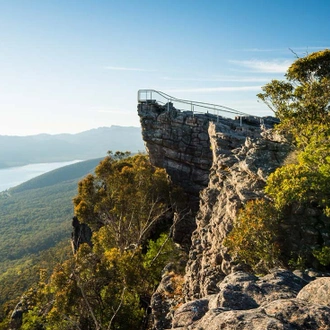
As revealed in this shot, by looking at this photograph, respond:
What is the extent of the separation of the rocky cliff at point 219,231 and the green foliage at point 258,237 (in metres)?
1.12

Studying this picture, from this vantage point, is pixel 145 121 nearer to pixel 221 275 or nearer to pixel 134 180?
pixel 134 180

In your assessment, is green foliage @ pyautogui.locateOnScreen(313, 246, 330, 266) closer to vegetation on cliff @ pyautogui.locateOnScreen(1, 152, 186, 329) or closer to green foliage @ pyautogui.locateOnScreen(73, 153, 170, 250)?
vegetation on cliff @ pyautogui.locateOnScreen(1, 152, 186, 329)

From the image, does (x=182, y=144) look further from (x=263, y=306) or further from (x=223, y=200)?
(x=263, y=306)

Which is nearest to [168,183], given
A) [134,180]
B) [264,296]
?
[134,180]

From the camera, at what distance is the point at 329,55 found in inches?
817

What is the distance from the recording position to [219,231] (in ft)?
54.9

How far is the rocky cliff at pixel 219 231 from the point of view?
6703 millimetres

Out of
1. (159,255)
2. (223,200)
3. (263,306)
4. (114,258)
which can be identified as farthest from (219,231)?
(159,255)

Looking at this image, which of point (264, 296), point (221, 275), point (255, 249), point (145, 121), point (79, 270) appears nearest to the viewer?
point (264, 296)

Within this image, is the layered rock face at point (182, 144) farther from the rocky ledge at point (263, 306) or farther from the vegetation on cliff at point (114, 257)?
the rocky ledge at point (263, 306)

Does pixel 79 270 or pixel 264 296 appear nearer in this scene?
pixel 264 296

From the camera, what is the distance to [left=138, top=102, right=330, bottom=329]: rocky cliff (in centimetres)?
670

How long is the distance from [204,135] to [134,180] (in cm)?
875

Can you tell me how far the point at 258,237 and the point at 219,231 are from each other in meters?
4.37
